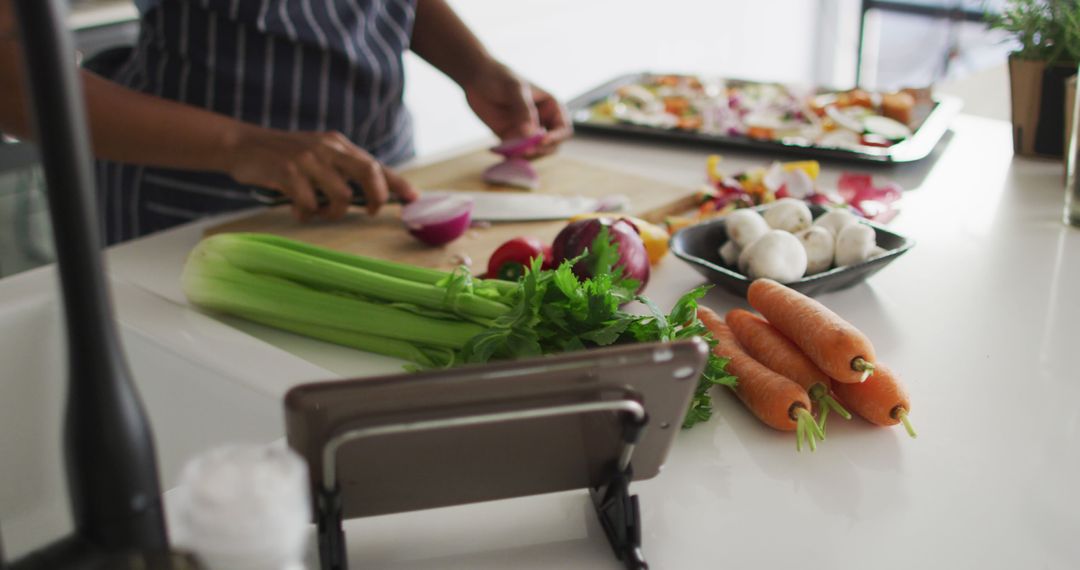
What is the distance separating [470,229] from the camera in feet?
4.79

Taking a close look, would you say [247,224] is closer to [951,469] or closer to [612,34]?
[951,469]

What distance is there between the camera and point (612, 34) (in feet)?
15.5

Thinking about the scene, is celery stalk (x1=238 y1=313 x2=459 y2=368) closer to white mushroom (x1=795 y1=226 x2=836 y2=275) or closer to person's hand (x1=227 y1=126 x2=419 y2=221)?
person's hand (x1=227 y1=126 x2=419 y2=221)

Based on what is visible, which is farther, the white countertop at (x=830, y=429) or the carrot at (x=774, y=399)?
the carrot at (x=774, y=399)

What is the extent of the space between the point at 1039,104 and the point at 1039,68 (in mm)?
60

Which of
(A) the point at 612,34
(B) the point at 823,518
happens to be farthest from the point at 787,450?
(A) the point at 612,34

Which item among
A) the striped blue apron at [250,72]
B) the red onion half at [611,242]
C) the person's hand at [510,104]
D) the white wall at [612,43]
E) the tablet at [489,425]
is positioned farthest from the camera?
the white wall at [612,43]

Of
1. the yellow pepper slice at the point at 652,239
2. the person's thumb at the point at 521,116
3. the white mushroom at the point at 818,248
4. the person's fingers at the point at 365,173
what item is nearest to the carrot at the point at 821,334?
the white mushroom at the point at 818,248

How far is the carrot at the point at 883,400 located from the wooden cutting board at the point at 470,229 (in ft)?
1.76

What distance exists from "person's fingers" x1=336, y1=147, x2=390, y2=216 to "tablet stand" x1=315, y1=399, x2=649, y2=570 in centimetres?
71

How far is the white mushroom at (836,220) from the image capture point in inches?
49.4

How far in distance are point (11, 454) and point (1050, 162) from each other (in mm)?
1624

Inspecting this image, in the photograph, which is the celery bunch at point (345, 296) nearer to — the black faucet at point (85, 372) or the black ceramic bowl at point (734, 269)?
the black ceramic bowl at point (734, 269)

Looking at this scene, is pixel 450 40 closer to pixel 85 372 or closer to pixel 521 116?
pixel 521 116
